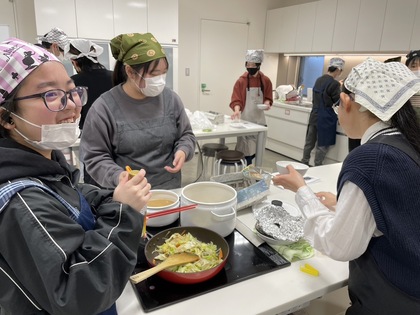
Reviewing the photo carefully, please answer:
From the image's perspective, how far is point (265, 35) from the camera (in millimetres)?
5961

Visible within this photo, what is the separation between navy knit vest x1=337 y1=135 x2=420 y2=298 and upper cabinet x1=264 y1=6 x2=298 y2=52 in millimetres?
5109

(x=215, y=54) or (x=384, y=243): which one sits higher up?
(x=215, y=54)

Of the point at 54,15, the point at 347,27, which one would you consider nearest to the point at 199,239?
the point at 54,15

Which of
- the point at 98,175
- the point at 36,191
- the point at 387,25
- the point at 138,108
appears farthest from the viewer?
the point at 387,25

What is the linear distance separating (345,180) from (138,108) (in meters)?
1.03

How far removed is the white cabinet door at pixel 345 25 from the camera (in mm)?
4438

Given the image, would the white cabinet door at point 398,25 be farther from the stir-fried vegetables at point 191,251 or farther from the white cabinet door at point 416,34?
the stir-fried vegetables at point 191,251

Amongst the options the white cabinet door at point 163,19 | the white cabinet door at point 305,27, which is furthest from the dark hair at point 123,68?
the white cabinet door at point 305,27

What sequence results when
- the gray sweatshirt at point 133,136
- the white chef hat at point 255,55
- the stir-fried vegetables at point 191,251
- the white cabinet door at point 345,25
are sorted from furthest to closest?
the white cabinet door at point 345,25 → the white chef hat at point 255,55 → the gray sweatshirt at point 133,136 → the stir-fried vegetables at point 191,251

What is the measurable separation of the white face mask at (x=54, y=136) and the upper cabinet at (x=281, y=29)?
5.34 meters

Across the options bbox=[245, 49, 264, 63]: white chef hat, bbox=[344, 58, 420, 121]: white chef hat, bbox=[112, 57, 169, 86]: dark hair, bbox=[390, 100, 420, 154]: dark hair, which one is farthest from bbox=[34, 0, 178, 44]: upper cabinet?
bbox=[390, 100, 420, 154]: dark hair

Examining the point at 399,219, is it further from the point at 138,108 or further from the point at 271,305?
the point at 138,108

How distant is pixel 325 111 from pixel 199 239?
3.69 m

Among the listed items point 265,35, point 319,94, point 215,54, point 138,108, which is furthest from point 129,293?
point 265,35
